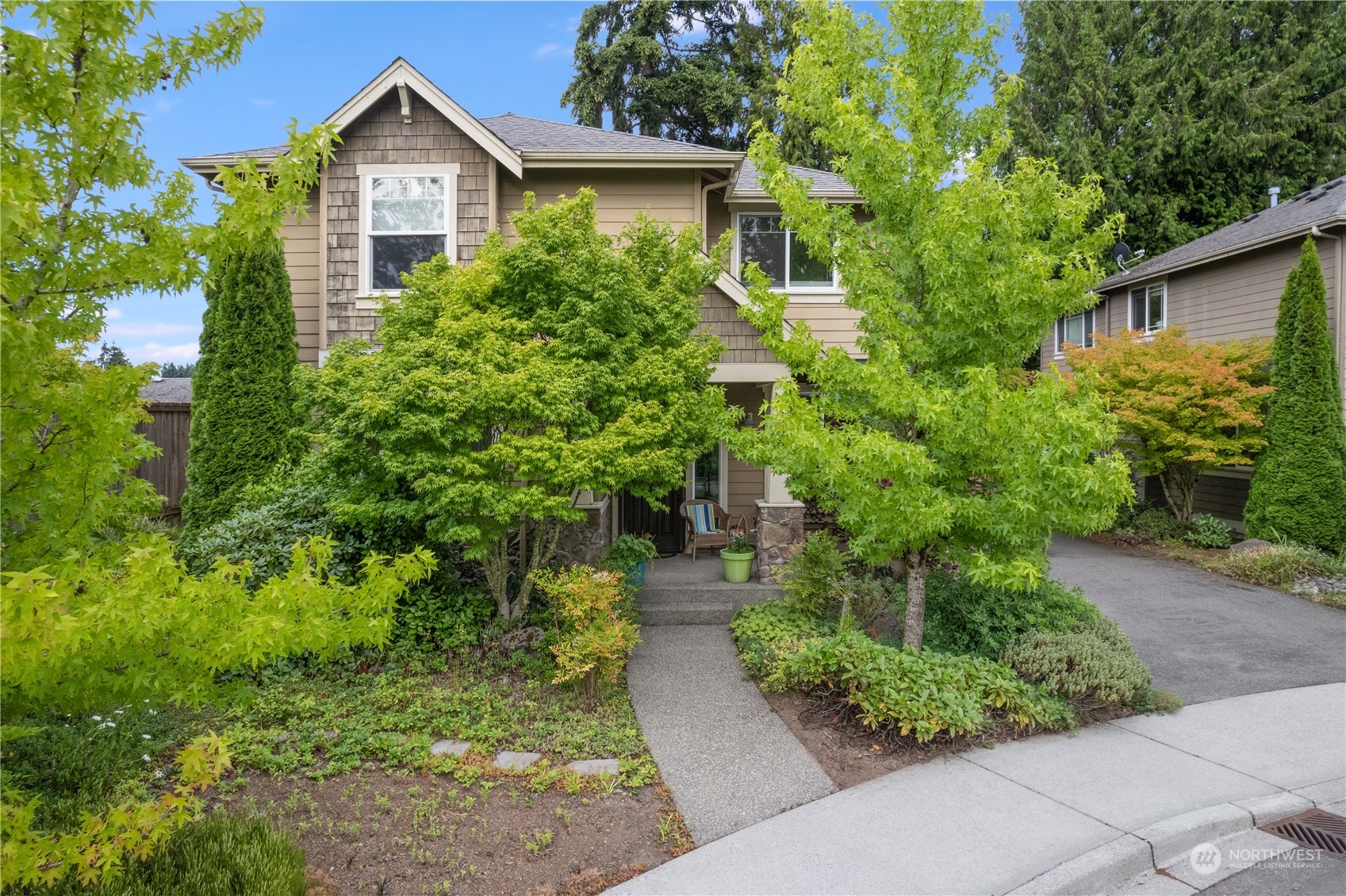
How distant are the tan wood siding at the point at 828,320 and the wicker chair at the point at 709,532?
3.10 m

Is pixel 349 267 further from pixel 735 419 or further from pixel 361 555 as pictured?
pixel 735 419

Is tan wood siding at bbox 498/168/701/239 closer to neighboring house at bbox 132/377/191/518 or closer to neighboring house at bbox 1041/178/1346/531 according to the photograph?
neighboring house at bbox 132/377/191/518

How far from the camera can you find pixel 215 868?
3.71 m

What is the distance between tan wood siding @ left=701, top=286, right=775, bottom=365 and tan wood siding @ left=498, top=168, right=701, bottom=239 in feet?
5.89

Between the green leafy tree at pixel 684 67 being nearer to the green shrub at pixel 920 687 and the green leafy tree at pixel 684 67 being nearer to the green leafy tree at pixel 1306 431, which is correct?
the green leafy tree at pixel 1306 431

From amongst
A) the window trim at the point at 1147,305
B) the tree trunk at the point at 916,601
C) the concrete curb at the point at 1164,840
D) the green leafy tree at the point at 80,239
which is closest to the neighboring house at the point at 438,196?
the tree trunk at the point at 916,601

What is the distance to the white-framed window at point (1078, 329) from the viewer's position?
66.9 ft

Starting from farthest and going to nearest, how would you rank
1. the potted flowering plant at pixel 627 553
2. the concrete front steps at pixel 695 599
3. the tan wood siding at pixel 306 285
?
1. the tan wood siding at pixel 306 285
2. the concrete front steps at pixel 695 599
3. the potted flowering plant at pixel 627 553

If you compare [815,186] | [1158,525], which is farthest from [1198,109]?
[815,186]

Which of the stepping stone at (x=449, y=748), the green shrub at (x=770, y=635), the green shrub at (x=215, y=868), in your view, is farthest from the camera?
the green shrub at (x=770, y=635)

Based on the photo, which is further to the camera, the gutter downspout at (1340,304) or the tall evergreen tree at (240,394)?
the gutter downspout at (1340,304)

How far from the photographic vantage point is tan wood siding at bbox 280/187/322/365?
10344mm

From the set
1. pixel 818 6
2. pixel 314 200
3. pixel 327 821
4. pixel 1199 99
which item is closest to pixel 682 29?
pixel 1199 99

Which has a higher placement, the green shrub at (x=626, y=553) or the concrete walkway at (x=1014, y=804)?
the green shrub at (x=626, y=553)
